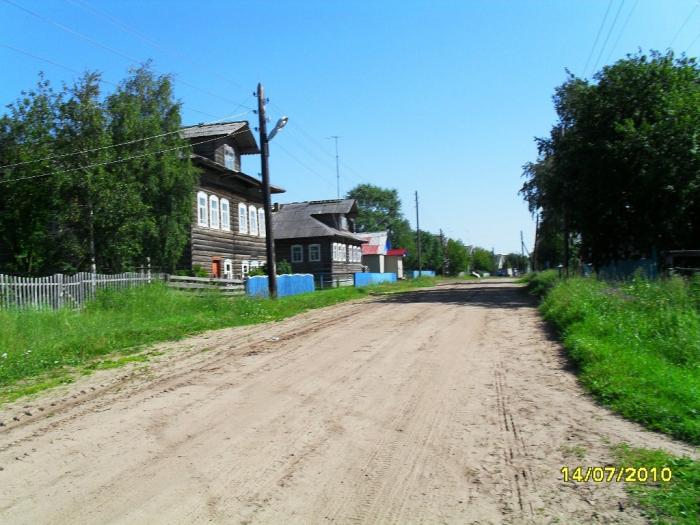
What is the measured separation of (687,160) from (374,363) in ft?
62.0

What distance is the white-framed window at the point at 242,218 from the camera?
3469 centimetres

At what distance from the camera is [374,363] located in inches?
390

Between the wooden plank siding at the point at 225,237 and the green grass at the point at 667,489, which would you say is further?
the wooden plank siding at the point at 225,237

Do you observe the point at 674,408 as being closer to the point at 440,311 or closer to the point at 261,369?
the point at 261,369

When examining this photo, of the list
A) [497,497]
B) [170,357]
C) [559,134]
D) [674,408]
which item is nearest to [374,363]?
[170,357]

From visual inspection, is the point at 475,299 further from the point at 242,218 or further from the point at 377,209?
the point at 377,209

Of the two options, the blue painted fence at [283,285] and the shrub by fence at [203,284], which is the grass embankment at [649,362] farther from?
the blue painted fence at [283,285]

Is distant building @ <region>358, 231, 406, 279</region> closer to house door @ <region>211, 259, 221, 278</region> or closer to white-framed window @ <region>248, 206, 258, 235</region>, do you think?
white-framed window @ <region>248, 206, 258, 235</region>

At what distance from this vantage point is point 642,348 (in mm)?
9203

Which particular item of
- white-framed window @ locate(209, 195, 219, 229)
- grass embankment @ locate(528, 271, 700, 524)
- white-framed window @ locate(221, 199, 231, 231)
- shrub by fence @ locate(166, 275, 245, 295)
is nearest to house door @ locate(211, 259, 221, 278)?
white-framed window @ locate(209, 195, 219, 229)

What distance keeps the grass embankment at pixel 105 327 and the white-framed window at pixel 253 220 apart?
15505 millimetres

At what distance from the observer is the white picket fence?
1462 cm

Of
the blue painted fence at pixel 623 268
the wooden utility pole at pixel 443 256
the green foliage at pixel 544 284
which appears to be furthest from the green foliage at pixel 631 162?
the wooden utility pole at pixel 443 256

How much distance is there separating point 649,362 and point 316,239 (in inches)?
1521
